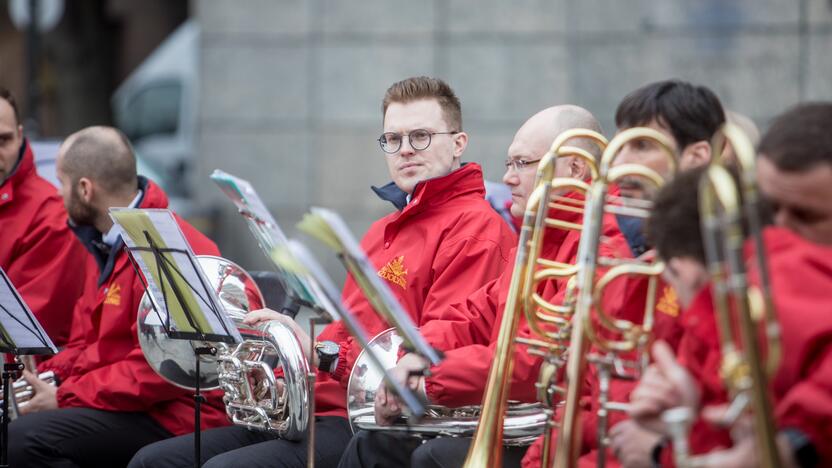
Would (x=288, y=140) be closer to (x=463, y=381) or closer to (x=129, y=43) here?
(x=463, y=381)

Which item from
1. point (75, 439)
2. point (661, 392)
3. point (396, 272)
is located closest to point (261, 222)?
point (396, 272)

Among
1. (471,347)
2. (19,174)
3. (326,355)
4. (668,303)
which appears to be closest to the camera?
(668,303)

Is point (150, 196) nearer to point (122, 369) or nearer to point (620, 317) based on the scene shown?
point (122, 369)

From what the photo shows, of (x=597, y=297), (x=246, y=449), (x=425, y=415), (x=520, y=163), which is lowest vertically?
(x=246, y=449)

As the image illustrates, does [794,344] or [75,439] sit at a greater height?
[794,344]

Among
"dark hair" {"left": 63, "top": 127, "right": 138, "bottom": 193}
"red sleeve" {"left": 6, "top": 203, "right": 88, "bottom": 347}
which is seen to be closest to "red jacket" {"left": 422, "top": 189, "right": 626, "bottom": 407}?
"dark hair" {"left": 63, "top": 127, "right": 138, "bottom": 193}

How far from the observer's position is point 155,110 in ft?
54.7

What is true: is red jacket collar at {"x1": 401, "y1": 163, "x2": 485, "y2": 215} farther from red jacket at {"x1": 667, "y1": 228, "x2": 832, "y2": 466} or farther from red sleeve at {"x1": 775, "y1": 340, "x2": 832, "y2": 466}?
red sleeve at {"x1": 775, "y1": 340, "x2": 832, "y2": 466}

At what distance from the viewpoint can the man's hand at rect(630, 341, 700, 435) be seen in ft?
8.40

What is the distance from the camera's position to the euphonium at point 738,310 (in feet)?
7.50

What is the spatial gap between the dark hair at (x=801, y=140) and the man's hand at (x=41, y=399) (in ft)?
10.9

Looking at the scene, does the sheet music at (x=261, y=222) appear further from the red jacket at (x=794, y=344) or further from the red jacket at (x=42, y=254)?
the red jacket at (x=42, y=254)

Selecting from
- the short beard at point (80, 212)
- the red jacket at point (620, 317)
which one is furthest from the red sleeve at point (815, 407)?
the short beard at point (80, 212)

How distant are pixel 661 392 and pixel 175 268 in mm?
1965
